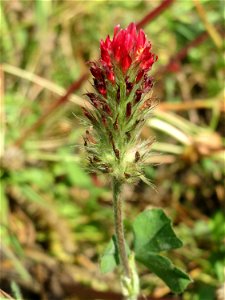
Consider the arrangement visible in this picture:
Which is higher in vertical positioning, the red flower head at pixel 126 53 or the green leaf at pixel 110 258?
the red flower head at pixel 126 53

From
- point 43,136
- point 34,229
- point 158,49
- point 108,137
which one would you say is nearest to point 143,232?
point 108,137

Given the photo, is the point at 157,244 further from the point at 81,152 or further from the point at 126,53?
the point at 81,152

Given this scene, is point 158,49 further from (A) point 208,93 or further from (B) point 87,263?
(B) point 87,263

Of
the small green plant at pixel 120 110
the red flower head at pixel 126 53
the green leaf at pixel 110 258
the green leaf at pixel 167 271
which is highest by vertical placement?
the red flower head at pixel 126 53

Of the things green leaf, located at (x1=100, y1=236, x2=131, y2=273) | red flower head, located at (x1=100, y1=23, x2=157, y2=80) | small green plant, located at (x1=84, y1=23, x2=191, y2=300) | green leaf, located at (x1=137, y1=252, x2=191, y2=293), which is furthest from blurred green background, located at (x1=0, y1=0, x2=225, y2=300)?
red flower head, located at (x1=100, y1=23, x2=157, y2=80)

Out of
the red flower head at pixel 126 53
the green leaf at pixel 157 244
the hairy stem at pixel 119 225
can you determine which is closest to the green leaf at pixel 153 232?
the green leaf at pixel 157 244

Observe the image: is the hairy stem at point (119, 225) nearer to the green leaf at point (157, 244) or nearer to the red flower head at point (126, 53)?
the green leaf at point (157, 244)
